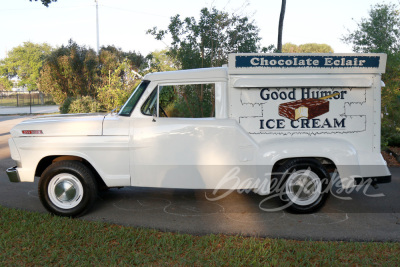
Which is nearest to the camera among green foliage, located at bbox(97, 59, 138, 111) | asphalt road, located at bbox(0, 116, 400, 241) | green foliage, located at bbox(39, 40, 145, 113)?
asphalt road, located at bbox(0, 116, 400, 241)

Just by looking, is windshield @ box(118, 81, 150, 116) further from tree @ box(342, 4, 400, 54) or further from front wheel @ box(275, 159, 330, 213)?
tree @ box(342, 4, 400, 54)

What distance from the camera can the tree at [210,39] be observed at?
10562 mm

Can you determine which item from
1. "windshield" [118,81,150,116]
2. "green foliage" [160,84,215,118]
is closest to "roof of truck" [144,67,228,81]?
"green foliage" [160,84,215,118]

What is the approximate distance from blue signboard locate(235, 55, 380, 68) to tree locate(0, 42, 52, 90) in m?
75.2

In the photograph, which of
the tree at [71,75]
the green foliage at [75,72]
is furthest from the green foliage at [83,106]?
the tree at [71,75]

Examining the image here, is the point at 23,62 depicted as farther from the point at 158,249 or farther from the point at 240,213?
the point at 158,249

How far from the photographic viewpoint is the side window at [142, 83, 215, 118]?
5.45 metres

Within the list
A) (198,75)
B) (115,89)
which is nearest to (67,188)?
(198,75)

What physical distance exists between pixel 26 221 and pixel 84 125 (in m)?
1.54

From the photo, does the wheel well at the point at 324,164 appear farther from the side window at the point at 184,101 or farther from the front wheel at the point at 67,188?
the front wheel at the point at 67,188

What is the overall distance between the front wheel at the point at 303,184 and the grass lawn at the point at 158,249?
44.3 inches

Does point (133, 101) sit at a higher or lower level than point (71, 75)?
lower

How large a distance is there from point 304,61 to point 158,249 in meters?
3.33

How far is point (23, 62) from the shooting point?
73812 millimetres
